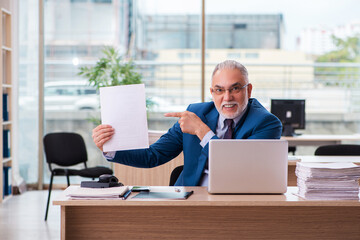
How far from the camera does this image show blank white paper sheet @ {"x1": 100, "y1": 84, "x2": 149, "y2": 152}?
6.71ft

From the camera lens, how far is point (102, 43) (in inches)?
254

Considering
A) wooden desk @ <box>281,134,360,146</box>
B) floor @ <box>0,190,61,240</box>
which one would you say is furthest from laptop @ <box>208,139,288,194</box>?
wooden desk @ <box>281,134,360,146</box>

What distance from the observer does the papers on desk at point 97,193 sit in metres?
2.06

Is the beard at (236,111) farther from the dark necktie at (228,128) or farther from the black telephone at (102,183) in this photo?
the black telephone at (102,183)

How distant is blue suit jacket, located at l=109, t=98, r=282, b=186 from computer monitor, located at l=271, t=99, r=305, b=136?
3.24 m

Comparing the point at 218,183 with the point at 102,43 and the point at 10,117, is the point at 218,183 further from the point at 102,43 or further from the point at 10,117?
the point at 102,43

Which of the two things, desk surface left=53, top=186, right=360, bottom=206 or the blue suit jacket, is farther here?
the blue suit jacket

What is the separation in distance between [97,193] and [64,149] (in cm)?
319

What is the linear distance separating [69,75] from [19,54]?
2.28 ft

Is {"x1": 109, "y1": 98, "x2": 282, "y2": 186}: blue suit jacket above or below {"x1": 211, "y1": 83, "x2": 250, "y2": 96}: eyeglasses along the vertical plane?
below

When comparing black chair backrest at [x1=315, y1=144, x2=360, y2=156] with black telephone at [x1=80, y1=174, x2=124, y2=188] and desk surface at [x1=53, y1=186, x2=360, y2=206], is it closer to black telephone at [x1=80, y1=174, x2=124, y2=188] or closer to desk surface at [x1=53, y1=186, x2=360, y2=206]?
desk surface at [x1=53, y1=186, x2=360, y2=206]

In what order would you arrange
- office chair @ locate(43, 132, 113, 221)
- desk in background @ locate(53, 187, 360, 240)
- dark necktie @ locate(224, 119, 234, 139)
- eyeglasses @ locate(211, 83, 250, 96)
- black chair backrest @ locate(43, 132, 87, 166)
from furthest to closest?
1. black chair backrest @ locate(43, 132, 87, 166)
2. office chair @ locate(43, 132, 113, 221)
3. dark necktie @ locate(224, 119, 234, 139)
4. eyeglasses @ locate(211, 83, 250, 96)
5. desk in background @ locate(53, 187, 360, 240)

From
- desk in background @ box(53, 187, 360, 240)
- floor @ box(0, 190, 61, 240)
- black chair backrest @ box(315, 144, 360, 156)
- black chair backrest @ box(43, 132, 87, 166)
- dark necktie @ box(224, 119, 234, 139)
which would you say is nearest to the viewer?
desk in background @ box(53, 187, 360, 240)

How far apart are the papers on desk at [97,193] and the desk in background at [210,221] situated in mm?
77
